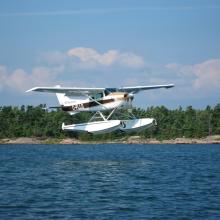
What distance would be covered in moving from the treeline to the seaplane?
69763 millimetres

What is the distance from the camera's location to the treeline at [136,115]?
113 m

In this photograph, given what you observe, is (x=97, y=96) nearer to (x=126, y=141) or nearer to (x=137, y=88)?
(x=137, y=88)

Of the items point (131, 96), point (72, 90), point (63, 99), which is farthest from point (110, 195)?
point (63, 99)

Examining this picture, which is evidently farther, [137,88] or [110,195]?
[137,88]

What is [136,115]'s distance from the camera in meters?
111

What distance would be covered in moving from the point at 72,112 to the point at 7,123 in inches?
3103

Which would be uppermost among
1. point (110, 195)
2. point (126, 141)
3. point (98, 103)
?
point (98, 103)

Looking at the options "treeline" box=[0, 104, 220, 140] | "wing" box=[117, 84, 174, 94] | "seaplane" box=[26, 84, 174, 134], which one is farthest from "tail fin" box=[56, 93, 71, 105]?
"treeline" box=[0, 104, 220, 140]

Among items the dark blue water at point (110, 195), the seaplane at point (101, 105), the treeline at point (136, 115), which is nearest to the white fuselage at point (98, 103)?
the seaplane at point (101, 105)

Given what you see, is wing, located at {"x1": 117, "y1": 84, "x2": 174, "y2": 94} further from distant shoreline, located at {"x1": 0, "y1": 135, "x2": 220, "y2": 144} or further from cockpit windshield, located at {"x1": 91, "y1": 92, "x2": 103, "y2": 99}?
distant shoreline, located at {"x1": 0, "y1": 135, "x2": 220, "y2": 144}

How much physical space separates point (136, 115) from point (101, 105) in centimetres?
7261

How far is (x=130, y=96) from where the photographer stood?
38.2 meters

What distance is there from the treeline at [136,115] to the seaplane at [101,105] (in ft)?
229

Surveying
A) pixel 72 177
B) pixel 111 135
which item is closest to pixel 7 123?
pixel 111 135
